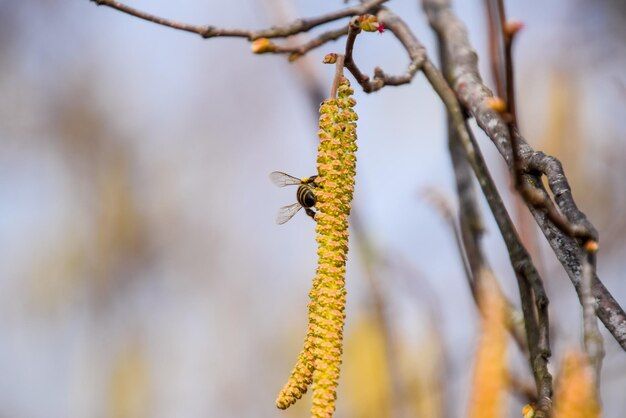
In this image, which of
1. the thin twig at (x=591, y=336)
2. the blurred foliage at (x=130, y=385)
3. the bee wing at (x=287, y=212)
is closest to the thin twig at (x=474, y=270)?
the bee wing at (x=287, y=212)

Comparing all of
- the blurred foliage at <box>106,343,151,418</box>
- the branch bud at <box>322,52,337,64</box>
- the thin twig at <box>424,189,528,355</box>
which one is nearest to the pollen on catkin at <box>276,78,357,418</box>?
the branch bud at <box>322,52,337,64</box>

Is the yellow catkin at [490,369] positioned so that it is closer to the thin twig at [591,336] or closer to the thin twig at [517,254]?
the thin twig at [591,336]

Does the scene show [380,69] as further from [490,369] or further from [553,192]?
[490,369]

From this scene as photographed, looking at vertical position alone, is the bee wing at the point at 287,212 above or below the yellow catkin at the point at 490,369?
above

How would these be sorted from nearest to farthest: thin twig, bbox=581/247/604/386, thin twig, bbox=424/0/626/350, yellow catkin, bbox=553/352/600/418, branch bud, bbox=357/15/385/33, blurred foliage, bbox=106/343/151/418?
yellow catkin, bbox=553/352/600/418
thin twig, bbox=581/247/604/386
thin twig, bbox=424/0/626/350
branch bud, bbox=357/15/385/33
blurred foliage, bbox=106/343/151/418

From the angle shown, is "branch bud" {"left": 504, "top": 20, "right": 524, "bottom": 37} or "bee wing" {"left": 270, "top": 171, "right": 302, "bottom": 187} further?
"bee wing" {"left": 270, "top": 171, "right": 302, "bottom": 187}

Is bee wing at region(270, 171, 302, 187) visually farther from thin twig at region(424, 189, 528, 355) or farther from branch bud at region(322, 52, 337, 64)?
branch bud at region(322, 52, 337, 64)
